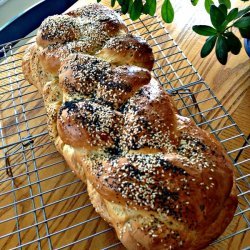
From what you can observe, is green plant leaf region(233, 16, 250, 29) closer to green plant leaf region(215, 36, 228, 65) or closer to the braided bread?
green plant leaf region(215, 36, 228, 65)

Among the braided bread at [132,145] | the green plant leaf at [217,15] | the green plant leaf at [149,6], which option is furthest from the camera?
the green plant leaf at [149,6]

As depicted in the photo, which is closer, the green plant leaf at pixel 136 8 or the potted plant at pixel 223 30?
the potted plant at pixel 223 30

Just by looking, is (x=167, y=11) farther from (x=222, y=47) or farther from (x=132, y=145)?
(x=132, y=145)

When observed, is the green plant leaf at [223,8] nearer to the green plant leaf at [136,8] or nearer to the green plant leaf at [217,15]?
the green plant leaf at [217,15]

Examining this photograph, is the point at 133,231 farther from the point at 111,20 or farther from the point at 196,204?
the point at 111,20

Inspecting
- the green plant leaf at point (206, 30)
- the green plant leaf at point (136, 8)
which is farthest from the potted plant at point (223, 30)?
the green plant leaf at point (136, 8)

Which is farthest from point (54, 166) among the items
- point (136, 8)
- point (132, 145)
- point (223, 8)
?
point (223, 8)
